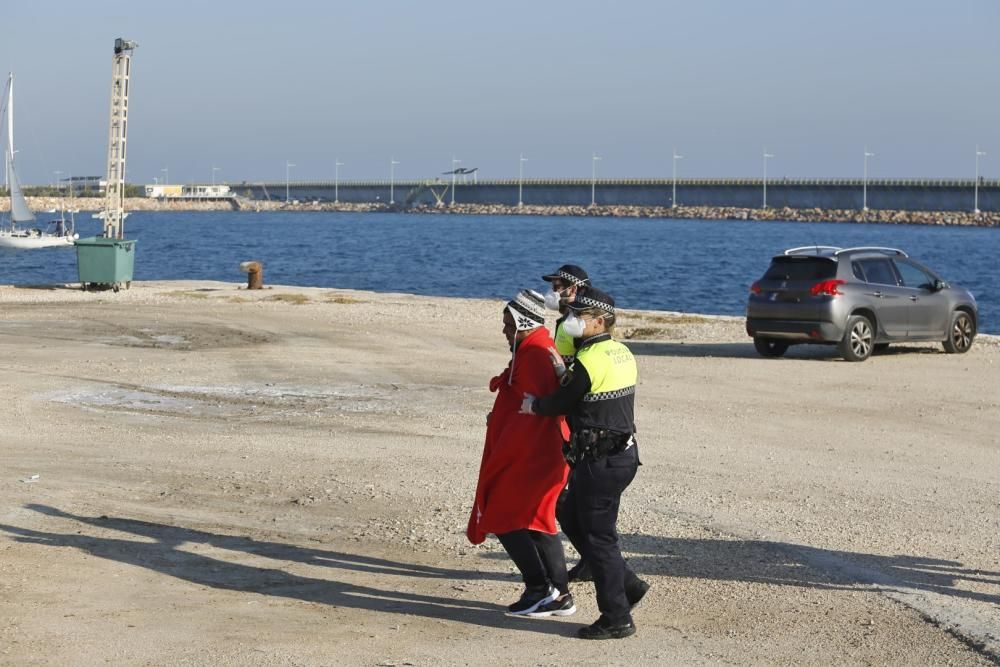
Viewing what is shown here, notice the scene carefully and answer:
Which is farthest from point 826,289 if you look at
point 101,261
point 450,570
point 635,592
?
point 101,261

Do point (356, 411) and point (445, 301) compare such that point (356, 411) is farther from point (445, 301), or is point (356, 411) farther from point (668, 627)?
point (445, 301)

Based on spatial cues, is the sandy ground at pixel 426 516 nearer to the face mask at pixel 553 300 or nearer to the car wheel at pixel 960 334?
the face mask at pixel 553 300

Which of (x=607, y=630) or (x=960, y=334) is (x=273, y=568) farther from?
(x=960, y=334)

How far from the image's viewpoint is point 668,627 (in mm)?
7113

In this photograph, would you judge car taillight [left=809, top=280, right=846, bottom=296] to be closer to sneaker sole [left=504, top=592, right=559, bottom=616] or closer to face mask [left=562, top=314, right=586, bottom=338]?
sneaker sole [left=504, top=592, right=559, bottom=616]

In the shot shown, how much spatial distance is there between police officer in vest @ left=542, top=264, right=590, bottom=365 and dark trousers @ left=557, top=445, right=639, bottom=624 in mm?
600

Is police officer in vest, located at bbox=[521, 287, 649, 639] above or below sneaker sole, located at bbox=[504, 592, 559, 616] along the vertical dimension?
above

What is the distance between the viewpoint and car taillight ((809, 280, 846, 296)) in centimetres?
1995

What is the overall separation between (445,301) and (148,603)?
25003mm

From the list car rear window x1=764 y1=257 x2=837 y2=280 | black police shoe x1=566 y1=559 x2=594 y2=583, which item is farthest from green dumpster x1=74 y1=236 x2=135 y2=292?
black police shoe x1=566 y1=559 x2=594 y2=583

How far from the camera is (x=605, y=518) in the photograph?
676 cm

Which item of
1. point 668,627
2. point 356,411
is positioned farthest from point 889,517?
point 356,411

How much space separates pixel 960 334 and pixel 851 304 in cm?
264

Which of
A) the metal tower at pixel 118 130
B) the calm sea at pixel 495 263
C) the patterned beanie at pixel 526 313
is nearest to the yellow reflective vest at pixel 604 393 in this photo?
the patterned beanie at pixel 526 313
